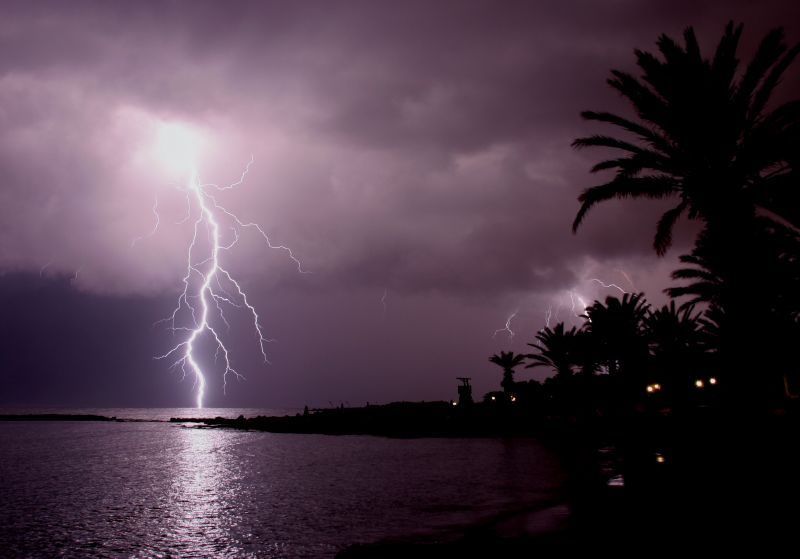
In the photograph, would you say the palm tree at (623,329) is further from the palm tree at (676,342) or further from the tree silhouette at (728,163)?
the tree silhouette at (728,163)

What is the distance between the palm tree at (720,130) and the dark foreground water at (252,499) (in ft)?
24.9

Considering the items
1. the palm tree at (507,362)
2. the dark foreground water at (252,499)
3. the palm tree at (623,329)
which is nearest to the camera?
the dark foreground water at (252,499)

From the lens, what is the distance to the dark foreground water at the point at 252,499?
912 cm

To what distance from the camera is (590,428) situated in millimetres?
28656

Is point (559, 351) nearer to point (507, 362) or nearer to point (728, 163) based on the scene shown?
point (507, 362)

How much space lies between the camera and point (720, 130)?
10.4 metres

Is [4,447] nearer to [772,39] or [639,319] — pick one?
[639,319]

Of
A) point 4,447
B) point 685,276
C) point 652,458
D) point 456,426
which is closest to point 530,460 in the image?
point 652,458

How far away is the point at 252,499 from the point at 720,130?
547 inches

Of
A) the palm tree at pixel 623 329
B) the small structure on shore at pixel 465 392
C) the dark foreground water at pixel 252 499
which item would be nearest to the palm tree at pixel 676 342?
the palm tree at pixel 623 329

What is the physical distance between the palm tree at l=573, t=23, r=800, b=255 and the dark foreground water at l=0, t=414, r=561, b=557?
759cm

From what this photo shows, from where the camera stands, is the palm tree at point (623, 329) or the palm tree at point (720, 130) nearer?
the palm tree at point (720, 130)

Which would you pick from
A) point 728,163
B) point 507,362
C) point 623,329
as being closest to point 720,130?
point 728,163

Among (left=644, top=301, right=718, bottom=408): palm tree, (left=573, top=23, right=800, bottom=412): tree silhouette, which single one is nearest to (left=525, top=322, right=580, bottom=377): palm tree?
(left=644, top=301, right=718, bottom=408): palm tree
